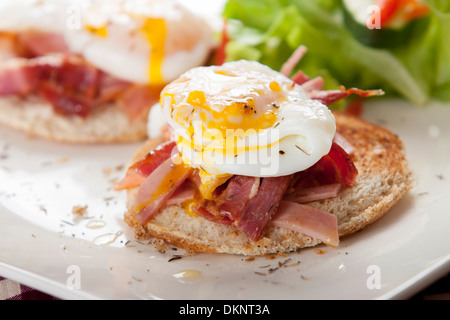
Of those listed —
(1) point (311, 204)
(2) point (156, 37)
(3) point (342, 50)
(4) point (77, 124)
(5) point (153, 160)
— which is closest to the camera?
(1) point (311, 204)

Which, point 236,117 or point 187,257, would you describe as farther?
point 187,257

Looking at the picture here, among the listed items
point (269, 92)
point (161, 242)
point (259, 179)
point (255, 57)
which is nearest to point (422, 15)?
point (255, 57)

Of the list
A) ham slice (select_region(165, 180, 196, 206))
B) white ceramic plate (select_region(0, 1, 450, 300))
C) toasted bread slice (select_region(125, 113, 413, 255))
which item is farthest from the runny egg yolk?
white ceramic plate (select_region(0, 1, 450, 300))

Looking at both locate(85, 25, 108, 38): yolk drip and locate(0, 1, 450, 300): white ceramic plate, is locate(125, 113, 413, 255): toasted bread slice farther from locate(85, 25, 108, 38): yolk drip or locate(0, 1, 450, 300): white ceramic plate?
locate(85, 25, 108, 38): yolk drip

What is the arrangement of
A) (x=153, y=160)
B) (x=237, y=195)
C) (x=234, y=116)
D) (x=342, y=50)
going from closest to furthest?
(x=234, y=116)
(x=237, y=195)
(x=153, y=160)
(x=342, y=50)

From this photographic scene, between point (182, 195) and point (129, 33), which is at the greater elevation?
point (129, 33)

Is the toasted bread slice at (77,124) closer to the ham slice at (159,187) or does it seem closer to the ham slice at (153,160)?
the ham slice at (153,160)

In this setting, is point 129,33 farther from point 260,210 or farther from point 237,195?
point 260,210

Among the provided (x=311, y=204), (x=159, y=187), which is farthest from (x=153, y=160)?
(x=311, y=204)
